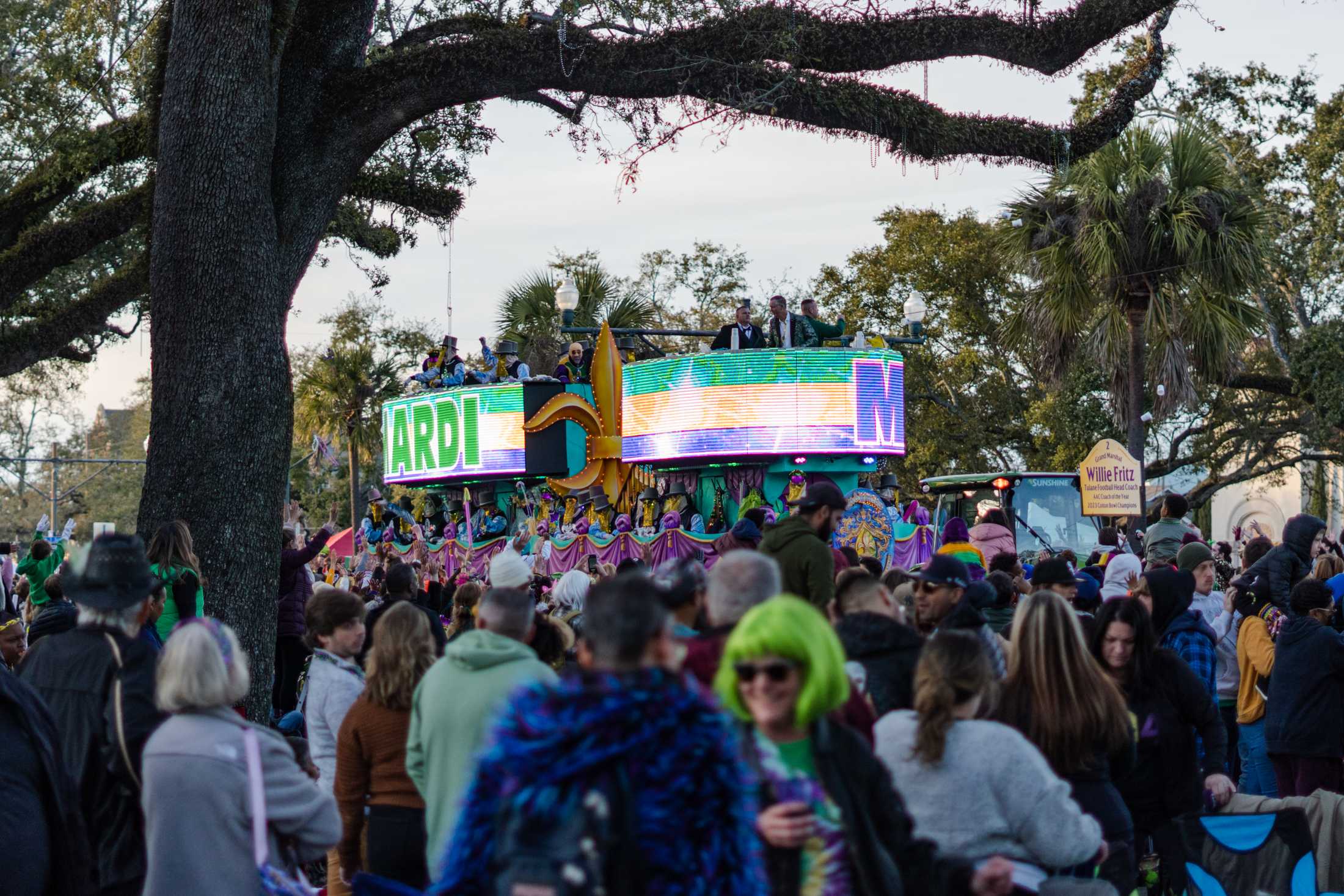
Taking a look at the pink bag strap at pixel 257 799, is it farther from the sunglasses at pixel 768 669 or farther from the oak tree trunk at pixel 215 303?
the oak tree trunk at pixel 215 303

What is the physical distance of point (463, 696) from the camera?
4859 millimetres

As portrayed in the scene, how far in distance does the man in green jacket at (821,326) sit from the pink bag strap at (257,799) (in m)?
15.7

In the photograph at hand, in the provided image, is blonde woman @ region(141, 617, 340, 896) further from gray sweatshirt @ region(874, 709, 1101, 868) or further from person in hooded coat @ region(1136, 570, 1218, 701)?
person in hooded coat @ region(1136, 570, 1218, 701)

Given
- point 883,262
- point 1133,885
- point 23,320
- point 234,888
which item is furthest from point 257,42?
point 883,262

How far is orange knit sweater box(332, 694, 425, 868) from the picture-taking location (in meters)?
5.57

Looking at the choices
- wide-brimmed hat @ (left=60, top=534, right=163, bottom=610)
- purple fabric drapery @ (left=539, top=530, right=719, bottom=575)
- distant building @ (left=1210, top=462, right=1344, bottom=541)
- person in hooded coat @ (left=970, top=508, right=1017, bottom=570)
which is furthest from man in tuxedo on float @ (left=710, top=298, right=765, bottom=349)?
distant building @ (left=1210, top=462, right=1344, bottom=541)

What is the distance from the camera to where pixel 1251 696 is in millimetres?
9211

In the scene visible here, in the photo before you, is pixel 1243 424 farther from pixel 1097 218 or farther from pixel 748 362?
pixel 748 362

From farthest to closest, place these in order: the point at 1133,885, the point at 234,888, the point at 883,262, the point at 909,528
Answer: the point at 883,262 → the point at 909,528 → the point at 1133,885 → the point at 234,888

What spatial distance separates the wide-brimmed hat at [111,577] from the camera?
520cm

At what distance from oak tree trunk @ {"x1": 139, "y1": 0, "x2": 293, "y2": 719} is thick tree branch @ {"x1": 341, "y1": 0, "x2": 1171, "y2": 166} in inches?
42.1

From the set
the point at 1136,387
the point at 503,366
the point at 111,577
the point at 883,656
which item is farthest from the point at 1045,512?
the point at 111,577

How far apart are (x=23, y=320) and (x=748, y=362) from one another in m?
8.66

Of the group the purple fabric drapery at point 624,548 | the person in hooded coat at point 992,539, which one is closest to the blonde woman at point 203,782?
the person in hooded coat at point 992,539
